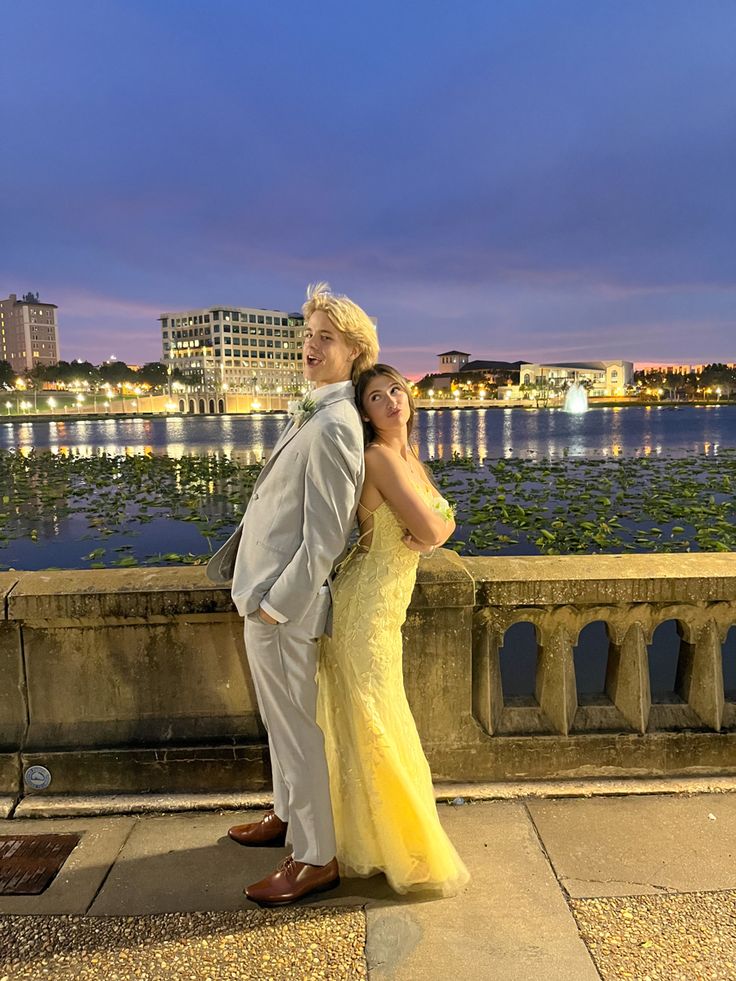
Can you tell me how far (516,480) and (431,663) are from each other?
682 inches

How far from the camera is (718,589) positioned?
323cm

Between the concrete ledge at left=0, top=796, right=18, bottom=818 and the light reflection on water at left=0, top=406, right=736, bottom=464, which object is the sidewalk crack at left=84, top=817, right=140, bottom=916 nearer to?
the concrete ledge at left=0, top=796, right=18, bottom=818

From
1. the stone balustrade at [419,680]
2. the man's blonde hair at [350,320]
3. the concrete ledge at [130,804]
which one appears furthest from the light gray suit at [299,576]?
the stone balustrade at [419,680]

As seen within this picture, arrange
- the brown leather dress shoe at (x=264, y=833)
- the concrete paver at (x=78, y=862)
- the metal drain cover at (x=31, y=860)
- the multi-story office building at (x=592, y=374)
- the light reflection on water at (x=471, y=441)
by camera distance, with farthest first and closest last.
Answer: the multi-story office building at (x=592, y=374) → the light reflection on water at (x=471, y=441) → the brown leather dress shoe at (x=264, y=833) → the metal drain cover at (x=31, y=860) → the concrete paver at (x=78, y=862)

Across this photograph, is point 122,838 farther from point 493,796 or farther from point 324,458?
point 324,458

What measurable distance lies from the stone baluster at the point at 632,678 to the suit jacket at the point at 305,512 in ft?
5.71

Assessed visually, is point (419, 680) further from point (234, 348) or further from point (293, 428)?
point (234, 348)

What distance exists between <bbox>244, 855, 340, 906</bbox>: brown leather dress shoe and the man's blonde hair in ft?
5.96

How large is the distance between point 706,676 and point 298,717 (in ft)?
6.84

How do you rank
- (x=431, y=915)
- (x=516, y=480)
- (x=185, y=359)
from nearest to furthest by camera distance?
(x=431, y=915), (x=516, y=480), (x=185, y=359)

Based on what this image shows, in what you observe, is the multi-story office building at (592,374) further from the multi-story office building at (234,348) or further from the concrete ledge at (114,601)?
the concrete ledge at (114,601)

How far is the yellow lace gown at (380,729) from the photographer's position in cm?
245

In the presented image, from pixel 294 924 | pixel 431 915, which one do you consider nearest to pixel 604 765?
pixel 431 915

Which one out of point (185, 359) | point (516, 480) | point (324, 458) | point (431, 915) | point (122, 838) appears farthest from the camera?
point (185, 359)
